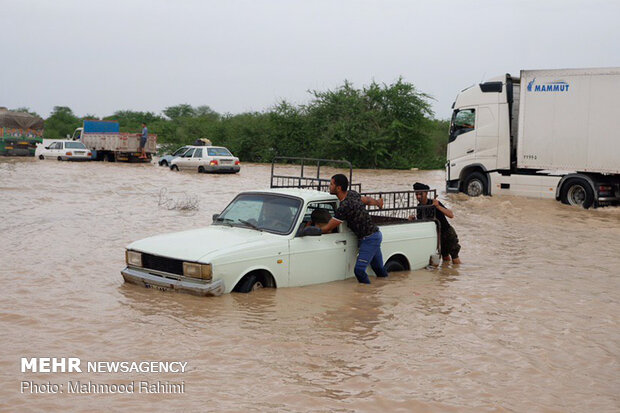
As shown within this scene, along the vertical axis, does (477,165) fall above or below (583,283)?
above

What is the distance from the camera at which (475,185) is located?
22781 mm

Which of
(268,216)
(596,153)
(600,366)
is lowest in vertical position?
(600,366)

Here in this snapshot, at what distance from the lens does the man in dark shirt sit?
28.4 ft

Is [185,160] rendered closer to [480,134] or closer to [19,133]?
[19,133]

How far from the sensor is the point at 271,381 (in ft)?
18.3

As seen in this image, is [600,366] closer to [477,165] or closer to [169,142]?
[477,165]

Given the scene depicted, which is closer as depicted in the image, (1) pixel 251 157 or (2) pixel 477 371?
(2) pixel 477 371

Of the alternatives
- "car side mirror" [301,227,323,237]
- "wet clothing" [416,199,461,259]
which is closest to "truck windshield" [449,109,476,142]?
"wet clothing" [416,199,461,259]

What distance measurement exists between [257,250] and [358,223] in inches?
61.3

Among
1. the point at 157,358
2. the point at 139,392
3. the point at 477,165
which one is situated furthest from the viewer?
the point at 477,165

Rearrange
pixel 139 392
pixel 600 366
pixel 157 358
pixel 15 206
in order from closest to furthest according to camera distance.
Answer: pixel 139 392, pixel 157 358, pixel 600 366, pixel 15 206

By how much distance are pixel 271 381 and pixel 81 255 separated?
257 inches

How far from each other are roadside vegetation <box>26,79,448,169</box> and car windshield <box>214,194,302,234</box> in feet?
114

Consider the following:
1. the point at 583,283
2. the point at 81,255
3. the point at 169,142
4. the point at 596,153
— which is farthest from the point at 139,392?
the point at 169,142
